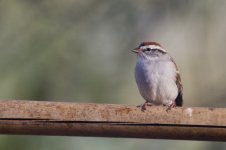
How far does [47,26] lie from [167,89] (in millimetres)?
988

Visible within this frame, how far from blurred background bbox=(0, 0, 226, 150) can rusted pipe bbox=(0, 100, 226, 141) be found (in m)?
1.85

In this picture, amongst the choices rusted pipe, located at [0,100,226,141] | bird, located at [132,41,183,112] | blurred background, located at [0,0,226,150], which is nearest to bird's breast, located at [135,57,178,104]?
bird, located at [132,41,183,112]

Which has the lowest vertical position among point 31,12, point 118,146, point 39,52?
point 118,146

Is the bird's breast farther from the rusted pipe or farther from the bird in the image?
the rusted pipe

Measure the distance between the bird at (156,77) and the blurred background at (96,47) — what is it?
0.51 ft

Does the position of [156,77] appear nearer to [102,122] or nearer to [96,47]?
[96,47]

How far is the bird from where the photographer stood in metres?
4.45

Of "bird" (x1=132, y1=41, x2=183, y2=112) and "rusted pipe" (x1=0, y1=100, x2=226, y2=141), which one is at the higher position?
"bird" (x1=132, y1=41, x2=183, y2=112)

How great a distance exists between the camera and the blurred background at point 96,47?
4.54 metres

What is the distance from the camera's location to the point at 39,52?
4.62 metres

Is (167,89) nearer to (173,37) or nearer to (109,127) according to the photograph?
(173,37)

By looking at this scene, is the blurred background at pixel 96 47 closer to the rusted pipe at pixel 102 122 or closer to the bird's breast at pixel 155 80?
the bird's breast at pixel 155 80

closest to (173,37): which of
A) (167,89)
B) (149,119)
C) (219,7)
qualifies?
(219,7)

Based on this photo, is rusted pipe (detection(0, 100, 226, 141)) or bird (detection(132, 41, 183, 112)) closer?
rusted pipe (detection(0, 100, 226, 141))
